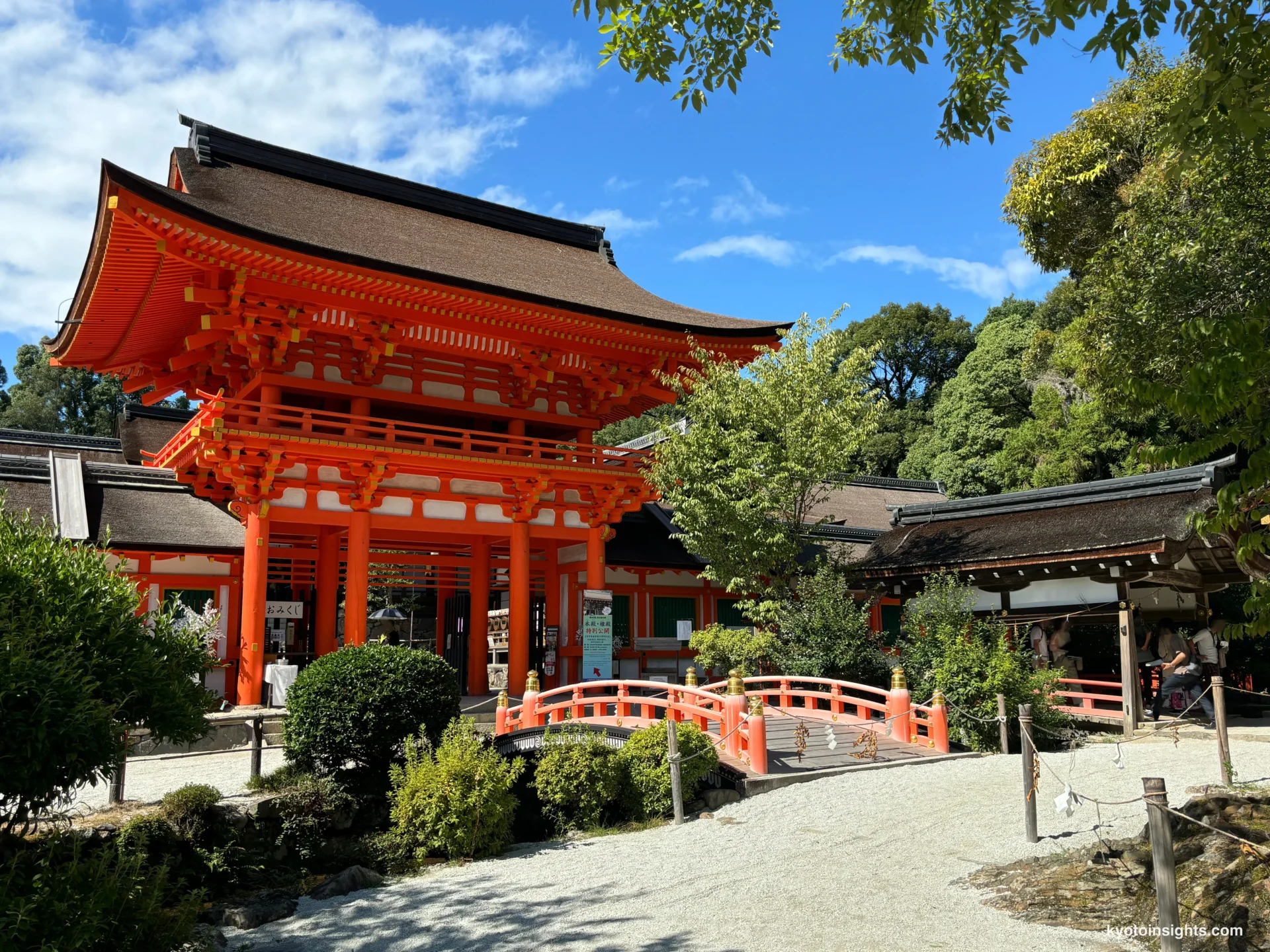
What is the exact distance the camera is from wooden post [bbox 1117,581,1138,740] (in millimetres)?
14406

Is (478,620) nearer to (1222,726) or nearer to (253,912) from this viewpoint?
(253,912)

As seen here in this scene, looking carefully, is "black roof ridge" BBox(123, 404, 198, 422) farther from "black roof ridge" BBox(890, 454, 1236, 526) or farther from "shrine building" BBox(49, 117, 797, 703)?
"black roof ridge" BBox(890, 454, 1236, 526)

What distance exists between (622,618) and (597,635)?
11.6ft

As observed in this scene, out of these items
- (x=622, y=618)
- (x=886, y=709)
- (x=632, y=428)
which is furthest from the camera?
(x=632, y=428)

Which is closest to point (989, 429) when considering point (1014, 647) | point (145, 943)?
point (1014, 647)

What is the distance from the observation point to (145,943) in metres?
5.85

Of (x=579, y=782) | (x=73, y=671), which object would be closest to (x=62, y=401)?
(x=579, y=782)

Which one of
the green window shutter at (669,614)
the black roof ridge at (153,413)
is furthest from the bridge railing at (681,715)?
the black roof ridge at (153,413)

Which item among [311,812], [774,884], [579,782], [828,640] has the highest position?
[828,640]

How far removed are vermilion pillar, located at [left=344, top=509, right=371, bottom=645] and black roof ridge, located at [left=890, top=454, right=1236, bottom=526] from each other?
11.8 metres

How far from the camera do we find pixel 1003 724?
11.7 meters

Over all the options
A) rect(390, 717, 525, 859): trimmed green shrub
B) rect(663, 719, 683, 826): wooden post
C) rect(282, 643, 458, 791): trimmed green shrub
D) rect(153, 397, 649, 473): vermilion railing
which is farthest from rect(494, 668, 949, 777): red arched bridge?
rect(153, 397, 649, 473): vermilion railing

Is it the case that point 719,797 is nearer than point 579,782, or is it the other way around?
point 579,782

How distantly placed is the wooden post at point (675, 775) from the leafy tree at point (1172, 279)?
5613 millimetres
